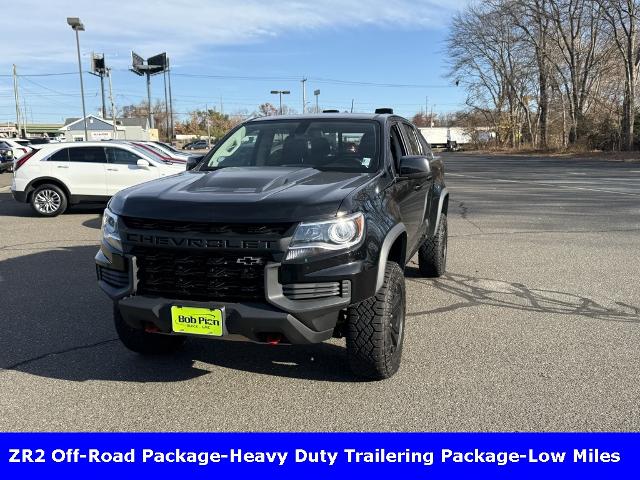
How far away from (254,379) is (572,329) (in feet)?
9.06

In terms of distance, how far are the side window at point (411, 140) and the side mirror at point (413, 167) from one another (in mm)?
979

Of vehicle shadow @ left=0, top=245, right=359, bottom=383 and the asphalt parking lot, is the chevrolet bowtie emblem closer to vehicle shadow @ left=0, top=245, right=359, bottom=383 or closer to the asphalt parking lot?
the asphalt parking lot

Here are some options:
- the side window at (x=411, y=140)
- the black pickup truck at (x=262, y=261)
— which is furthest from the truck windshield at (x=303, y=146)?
the side window at (x=411, y=140)

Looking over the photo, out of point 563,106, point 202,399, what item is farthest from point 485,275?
point 563,106

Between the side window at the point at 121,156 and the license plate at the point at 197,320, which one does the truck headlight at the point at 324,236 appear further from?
the side window at the point at 121,156

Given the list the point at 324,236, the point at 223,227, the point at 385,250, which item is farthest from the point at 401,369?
the point at 223,227

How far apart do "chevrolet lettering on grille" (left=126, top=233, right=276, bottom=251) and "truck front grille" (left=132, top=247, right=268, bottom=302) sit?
0.17ft

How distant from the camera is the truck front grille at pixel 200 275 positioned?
3252 mm

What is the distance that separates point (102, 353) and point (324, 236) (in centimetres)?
221

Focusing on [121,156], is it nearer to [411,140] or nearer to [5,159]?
[411,140]

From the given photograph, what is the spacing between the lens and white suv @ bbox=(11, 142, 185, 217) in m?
12.2

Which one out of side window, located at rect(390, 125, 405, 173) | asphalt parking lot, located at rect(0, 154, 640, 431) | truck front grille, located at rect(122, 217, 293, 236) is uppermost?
side window, located at rect(390, 125, 405, 173)

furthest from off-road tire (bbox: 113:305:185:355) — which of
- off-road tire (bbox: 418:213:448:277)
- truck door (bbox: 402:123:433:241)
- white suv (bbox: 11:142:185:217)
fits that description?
white suv (bbox: 11:142:185:217)

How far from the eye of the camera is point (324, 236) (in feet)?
10.6
